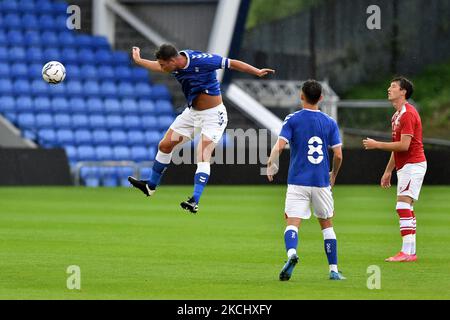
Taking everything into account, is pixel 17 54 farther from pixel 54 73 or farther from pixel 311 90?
pixel 311 90

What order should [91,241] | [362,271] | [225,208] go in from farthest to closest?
[225,208]
[91,241]
[362,271]

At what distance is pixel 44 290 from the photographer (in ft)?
35.2

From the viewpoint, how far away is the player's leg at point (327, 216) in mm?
11602

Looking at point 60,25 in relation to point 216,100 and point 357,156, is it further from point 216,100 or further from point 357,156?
point 216,100

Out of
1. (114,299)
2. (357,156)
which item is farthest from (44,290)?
(357,156)

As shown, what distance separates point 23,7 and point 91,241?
74.0 ft

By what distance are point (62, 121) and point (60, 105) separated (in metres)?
0.72

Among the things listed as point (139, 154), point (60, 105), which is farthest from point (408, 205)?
point (60, 105)

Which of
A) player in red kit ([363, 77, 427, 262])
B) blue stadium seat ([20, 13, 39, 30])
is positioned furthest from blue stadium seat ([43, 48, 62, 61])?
player in red kit ([363, 77, 427, 262])

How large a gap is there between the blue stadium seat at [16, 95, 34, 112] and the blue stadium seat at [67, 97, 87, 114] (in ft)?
4.20

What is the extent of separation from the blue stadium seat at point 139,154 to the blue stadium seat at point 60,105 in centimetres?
235

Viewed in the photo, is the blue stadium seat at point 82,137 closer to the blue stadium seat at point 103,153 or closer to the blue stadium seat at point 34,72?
the blue stadium seat at point 103,153

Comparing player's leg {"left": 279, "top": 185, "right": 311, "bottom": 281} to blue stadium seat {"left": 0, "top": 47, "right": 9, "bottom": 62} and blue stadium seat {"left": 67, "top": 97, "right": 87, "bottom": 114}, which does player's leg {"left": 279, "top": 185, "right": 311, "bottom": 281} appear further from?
blue stadium seat {"left": 0, "top": 47, "right": 9, "bottom": 62}

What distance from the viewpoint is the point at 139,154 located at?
3462 centimetres
